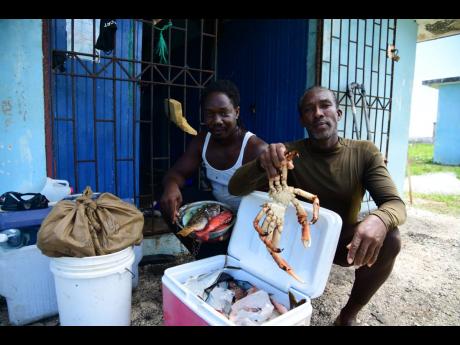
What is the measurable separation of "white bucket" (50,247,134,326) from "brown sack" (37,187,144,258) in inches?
2.6

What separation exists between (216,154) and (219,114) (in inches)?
14.8

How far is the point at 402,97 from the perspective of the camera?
605cm

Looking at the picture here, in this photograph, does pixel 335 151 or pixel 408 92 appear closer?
pixel 335 151

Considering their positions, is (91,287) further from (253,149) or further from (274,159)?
(253,149)

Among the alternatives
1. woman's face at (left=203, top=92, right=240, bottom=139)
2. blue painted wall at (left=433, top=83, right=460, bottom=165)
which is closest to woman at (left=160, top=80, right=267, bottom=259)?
woman's face at (left=203, top=92, right=240, bottom=139)

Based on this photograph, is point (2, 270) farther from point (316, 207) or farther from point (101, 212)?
point (316, 207)

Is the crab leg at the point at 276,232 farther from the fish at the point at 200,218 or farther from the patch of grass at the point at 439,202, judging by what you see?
the patch of grass at the point at 439,202

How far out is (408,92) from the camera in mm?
6129

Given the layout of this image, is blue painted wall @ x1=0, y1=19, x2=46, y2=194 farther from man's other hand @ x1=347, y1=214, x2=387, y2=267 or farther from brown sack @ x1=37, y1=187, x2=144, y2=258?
man's other hand @ x1=347, y1=214, x2=387, y2=267

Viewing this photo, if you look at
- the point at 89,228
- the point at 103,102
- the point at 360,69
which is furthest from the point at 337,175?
the point at 360,69
